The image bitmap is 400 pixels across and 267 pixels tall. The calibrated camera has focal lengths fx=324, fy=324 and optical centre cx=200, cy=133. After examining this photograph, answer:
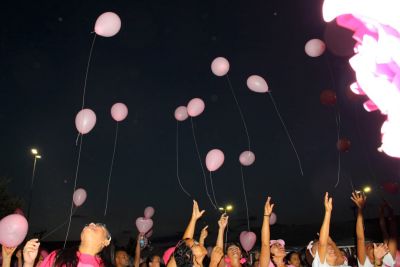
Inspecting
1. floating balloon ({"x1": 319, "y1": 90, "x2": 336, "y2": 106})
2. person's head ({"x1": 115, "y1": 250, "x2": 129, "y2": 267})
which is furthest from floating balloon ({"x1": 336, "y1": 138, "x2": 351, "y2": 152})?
person's head ({"x1": 115, "y1": 250, "x2": 129, "y2": 267})

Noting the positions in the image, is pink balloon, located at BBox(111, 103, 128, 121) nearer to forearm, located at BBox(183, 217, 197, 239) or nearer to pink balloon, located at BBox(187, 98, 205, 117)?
pink balloon, located at BBox(187, 98, 205, 117)

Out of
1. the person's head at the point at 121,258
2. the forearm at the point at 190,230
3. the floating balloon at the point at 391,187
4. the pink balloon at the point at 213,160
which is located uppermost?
the pink balloon at the point at 213,160

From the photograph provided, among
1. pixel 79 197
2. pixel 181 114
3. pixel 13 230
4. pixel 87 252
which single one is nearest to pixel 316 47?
pixel 181 114

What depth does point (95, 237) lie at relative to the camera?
2.92 meters

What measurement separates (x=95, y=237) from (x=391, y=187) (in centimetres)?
703

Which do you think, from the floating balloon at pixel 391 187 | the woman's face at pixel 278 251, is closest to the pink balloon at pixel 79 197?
the woman's face at pixel 278 251

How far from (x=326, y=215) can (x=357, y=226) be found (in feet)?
1.87

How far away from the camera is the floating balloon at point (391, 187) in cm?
741

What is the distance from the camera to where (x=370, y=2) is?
1391mm

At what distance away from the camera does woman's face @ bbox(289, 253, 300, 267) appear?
5.31 meters

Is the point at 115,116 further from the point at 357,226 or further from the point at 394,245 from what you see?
the point at 394,245

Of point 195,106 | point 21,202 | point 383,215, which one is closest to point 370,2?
point 383,215

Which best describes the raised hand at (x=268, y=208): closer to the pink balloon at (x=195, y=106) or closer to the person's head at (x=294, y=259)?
the person's head at (x=294, y=259)

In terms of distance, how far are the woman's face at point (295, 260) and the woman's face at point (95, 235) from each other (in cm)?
347
